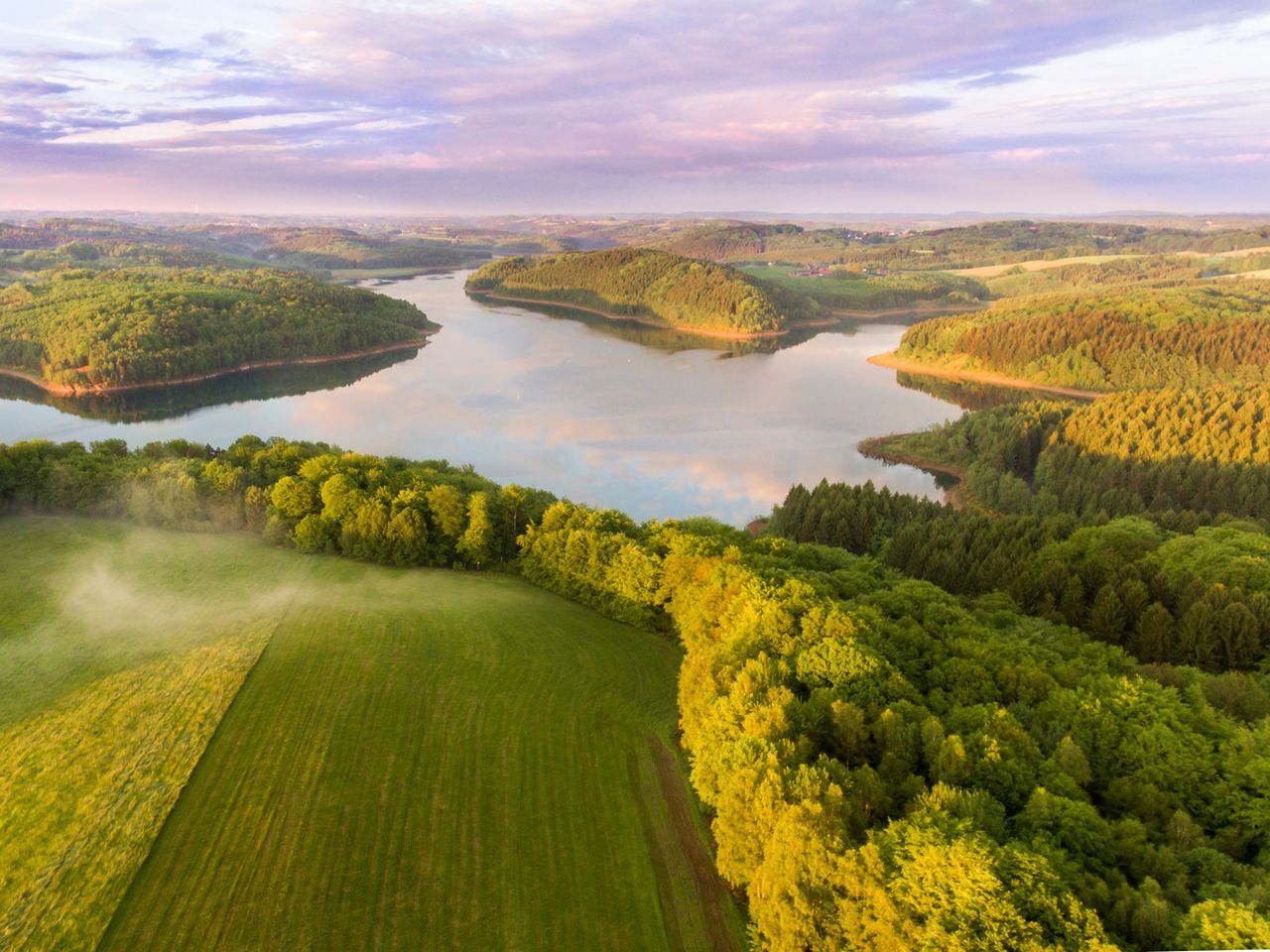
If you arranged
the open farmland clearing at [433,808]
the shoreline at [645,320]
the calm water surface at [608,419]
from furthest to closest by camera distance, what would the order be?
the shoreline at [645,320], the calm water surface at [608,419], the open farmland clearing at [433,808]

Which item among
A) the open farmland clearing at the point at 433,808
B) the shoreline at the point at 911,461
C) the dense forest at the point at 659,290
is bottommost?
the shoreline at the point at 911,461

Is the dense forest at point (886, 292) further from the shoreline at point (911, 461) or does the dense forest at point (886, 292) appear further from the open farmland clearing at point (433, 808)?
the open farmland clearing at point (433, 808)

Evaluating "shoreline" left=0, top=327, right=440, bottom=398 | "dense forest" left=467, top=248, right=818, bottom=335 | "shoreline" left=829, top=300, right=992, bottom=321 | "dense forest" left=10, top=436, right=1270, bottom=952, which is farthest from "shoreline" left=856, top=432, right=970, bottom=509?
"shoreline" left=829, top=300, right=992, bottom=321

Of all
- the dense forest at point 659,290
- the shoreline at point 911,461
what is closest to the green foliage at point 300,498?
the shoreline at point 911,461

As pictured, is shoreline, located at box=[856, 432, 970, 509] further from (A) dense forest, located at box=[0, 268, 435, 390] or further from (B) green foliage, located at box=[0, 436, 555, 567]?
(A) dense forest, located at box=[0, 268, 435, 390]

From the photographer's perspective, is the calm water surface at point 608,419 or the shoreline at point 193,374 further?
the shoreline at point 193,374

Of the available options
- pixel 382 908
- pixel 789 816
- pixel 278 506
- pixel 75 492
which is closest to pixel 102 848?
pixel 382 908
